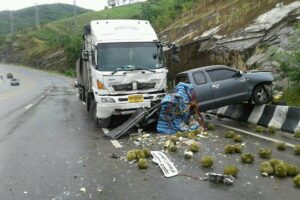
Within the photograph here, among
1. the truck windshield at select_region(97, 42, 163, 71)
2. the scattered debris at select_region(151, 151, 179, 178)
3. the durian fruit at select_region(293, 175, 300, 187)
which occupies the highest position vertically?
the truck windshield at select_region(97, 42, 163, 71)

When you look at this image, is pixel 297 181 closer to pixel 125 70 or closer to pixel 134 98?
pixel 134 98

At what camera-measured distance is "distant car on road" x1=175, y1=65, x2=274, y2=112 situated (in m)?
13.4

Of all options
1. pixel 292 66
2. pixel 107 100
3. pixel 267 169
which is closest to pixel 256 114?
pixel 292 66

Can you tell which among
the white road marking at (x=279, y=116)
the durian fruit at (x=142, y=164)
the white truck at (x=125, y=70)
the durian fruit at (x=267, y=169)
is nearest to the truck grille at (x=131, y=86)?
the white truck at (x=125, y=70)

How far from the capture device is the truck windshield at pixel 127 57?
1383cm

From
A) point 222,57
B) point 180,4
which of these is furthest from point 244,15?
point 180,4

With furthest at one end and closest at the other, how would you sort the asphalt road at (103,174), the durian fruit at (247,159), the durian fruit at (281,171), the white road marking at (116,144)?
the white road marking at (116,144)
the durian fruit at (247,159)
the durian fruit at (281,171)
the asphalt road at (103,174)

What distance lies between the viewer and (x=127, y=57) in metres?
14.0

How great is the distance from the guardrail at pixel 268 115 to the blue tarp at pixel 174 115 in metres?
2.04

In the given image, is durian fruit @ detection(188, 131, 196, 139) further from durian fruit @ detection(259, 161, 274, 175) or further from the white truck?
durian fruit @ detection(259, 161, 274, 175)

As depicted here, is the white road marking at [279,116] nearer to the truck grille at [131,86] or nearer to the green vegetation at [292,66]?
the green vegetation at [292,66]

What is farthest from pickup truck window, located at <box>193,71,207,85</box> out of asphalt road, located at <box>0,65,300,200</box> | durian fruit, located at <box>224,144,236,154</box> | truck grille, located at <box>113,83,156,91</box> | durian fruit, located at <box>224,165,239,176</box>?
durian fruit, located at <box>224,165,239,176</box>

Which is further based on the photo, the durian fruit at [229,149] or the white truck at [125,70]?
the white truck at [125,70]

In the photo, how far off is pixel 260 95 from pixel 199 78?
6.15 ft
